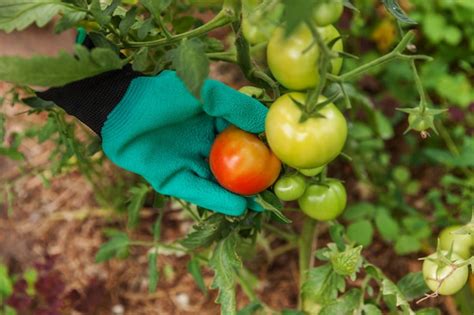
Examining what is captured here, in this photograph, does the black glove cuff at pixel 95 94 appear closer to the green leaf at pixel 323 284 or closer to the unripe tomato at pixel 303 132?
the unripe tomato at pixel 303 132

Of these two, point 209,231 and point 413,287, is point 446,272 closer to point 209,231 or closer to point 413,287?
point 413,287

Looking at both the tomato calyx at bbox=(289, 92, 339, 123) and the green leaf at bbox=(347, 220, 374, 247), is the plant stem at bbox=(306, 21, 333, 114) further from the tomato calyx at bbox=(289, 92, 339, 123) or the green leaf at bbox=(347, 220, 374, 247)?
the green leaf at bbox=(347, 220, 374, 247)

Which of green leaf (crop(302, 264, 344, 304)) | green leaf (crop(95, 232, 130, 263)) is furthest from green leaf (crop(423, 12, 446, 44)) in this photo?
green leaf (crop(95, 232, 130, 263))

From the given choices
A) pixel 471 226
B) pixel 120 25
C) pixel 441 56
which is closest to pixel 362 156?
pixel 441 56

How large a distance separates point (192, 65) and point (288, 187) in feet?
0.92

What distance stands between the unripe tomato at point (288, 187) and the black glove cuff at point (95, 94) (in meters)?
0.27

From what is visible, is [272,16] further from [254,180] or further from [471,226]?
[471,226]

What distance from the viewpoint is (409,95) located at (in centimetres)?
179

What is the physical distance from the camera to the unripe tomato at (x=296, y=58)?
0.66m

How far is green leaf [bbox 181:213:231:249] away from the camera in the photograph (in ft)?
3.35

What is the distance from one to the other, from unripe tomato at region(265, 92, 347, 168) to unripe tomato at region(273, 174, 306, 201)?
169 mm

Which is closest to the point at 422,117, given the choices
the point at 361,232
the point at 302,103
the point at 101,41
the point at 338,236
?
the point at 302,103

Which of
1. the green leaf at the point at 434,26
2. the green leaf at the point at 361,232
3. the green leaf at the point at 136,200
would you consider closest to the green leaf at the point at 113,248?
the green leaf at the point at 136,200

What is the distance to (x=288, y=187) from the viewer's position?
893 mm
